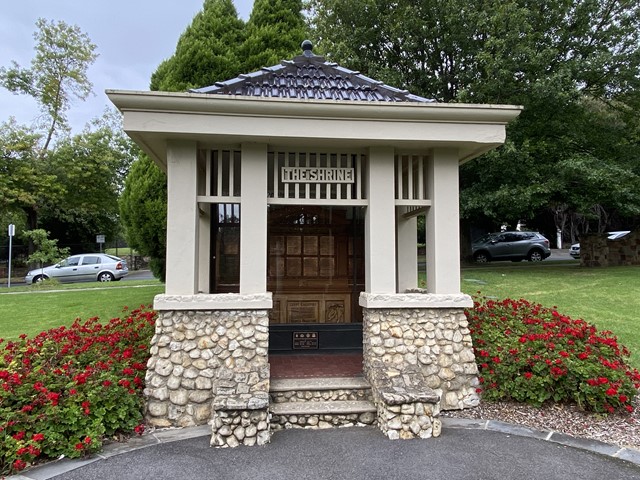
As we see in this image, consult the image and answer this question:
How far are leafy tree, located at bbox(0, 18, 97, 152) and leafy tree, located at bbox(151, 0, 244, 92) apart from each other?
15320 millimetres

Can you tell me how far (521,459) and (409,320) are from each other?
1.47 m

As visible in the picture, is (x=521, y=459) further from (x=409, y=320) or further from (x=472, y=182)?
(x=472, y=182)

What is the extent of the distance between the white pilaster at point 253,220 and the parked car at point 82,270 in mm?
13933

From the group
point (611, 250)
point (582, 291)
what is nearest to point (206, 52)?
point (582, 291)

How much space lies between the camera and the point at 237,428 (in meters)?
3.15

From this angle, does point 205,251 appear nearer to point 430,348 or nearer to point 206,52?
point 430,348

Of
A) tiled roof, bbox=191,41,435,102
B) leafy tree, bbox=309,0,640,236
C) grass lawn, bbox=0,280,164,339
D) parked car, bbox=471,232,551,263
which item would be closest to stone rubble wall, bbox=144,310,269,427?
tiled roof, bbox=191,41,435,102

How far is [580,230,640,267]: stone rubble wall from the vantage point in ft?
41.9

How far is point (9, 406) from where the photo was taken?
3055 millimetres

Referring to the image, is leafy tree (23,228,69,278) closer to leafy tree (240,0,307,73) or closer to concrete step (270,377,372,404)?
leafy tree (240,0,307,73)

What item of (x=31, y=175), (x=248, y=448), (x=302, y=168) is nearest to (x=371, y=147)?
(x=302, y=168)

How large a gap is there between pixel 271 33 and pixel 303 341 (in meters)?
6.16

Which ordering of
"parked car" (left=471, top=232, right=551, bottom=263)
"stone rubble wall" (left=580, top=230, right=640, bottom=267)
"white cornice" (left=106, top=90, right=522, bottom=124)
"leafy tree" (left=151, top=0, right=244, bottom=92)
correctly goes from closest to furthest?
"white cornice" (left=106, top=90, right=522, bottom=124) → "leafy tree" (left=151, top=0, right=244, bottom=92) → "stone rubble wall" (left=580, top=230, right=640, bottom=267) → "parked car" (left=471, top=232, right=551, bottom=263)

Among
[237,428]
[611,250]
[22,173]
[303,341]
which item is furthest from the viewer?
[22,173]
